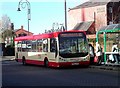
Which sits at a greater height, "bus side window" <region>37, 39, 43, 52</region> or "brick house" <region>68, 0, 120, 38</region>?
"brick house" <region>68, 0, 120, 38</region>

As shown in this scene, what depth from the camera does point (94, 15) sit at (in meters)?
76.9

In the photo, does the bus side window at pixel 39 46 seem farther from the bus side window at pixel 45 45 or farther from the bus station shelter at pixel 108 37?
the bus station shelter at pixel 108 37

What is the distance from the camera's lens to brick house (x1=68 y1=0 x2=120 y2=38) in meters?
74.3

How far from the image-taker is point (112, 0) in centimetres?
7569

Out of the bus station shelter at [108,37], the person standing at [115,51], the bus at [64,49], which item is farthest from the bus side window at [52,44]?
the person standing at [115,51]

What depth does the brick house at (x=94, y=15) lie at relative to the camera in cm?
7431

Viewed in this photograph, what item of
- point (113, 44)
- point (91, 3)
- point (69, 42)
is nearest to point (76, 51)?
point (69, 42)

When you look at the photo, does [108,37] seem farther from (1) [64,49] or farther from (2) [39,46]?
(2) [39,46]

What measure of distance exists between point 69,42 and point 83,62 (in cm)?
172

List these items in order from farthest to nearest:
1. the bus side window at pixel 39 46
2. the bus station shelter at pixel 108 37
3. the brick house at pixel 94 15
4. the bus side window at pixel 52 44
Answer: the brick house at pixel 94 15 → the bus side window at pixel 39 46 → the bus side window at pixel 52 44 → the bus station shelter at pixel 108 37

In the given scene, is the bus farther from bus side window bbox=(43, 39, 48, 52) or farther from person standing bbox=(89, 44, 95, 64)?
person standing bbox=(89, 44, 95, 64)

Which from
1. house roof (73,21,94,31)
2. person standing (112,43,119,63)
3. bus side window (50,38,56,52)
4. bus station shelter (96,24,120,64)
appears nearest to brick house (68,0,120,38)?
house roof (73,21,94,31)

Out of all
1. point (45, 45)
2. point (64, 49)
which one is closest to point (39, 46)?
point (45, 45)

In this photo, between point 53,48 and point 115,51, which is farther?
point 53,48
